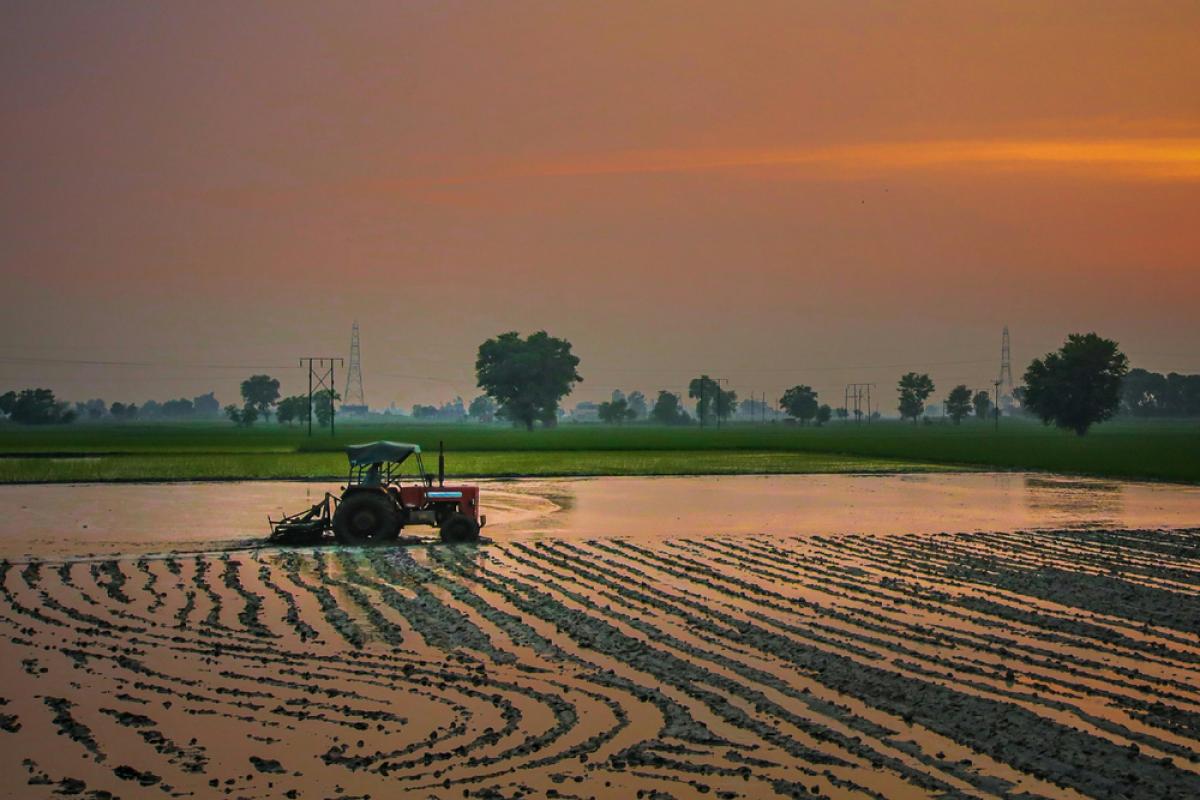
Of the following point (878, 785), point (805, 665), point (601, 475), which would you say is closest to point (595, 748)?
point (878, 785)

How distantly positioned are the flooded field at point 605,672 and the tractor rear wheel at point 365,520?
0.95m

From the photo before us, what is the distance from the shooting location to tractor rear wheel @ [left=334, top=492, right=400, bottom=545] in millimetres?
27672

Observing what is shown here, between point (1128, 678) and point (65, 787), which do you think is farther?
point (1128, 678)

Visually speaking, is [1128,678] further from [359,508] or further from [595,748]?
[359,508]

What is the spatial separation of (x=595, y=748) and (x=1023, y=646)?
6800 mm

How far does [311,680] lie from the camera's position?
13.9m

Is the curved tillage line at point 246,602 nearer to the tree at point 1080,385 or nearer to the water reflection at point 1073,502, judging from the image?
the water reflection at point 1073,502

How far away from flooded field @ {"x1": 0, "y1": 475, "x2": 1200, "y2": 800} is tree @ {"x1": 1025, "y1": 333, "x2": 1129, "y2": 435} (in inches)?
5196

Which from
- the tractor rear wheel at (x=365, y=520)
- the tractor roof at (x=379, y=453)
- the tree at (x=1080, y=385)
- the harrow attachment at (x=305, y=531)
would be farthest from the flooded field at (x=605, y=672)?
the tree at (x=1080, y=385)

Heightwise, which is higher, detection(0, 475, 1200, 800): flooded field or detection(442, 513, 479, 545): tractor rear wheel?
detection(442, 513, 479, 545): tractor rear wheel

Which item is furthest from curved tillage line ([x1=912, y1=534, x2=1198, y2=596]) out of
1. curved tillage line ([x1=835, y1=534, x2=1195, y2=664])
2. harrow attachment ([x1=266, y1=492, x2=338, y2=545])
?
harrow attachment ([x1=266, y1=492, x2=338, y2=545])

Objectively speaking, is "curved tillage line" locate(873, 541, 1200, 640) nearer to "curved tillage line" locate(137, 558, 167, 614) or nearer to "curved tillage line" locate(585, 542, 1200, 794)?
"curved tillage line" locate(585, 542, 1200, 794)

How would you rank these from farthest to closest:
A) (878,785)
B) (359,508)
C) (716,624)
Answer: (359,508), (716,624), (878,785)

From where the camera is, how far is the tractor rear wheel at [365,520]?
2767cm
